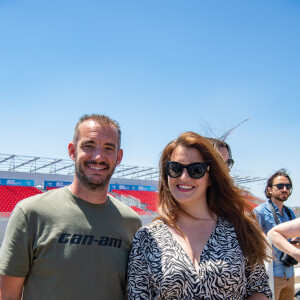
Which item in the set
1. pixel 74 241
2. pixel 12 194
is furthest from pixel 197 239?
pixel 12 194

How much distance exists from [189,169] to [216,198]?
353 mm

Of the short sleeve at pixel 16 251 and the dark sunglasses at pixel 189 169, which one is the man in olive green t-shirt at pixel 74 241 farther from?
the dark sunglasses at pixel 189 169

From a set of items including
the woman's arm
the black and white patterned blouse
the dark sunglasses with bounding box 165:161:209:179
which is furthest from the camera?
the woman's arm

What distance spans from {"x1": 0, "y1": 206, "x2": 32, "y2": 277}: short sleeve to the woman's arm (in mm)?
1847

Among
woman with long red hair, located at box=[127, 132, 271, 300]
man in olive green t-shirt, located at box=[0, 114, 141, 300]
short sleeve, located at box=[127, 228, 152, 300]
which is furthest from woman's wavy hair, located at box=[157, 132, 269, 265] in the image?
man in olive green t-shirt, located at box=[0, 114, 141, 300]

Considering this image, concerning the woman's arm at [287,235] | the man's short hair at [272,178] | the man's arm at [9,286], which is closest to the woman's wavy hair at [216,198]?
the woman's arm at [287,235]

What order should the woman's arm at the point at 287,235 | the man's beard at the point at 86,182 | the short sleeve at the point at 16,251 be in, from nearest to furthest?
1. the short sleeve at the point at 16,251
2. the man's beard at the point at 86,182
3. the woman's arm at the point at 287,235

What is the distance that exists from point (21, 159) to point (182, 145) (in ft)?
87.2

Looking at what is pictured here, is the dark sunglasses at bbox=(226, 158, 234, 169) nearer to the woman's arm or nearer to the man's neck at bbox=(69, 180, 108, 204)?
the woman's arm

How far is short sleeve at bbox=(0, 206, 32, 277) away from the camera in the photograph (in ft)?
5.65

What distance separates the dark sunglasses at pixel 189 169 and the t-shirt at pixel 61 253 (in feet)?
1.79

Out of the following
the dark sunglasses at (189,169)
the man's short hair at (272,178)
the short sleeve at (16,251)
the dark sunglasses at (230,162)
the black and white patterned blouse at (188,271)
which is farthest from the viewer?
the man's short hair at (272,178)

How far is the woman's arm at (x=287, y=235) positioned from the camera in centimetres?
240

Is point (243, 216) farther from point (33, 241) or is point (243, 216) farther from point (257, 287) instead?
point (33, 241)
